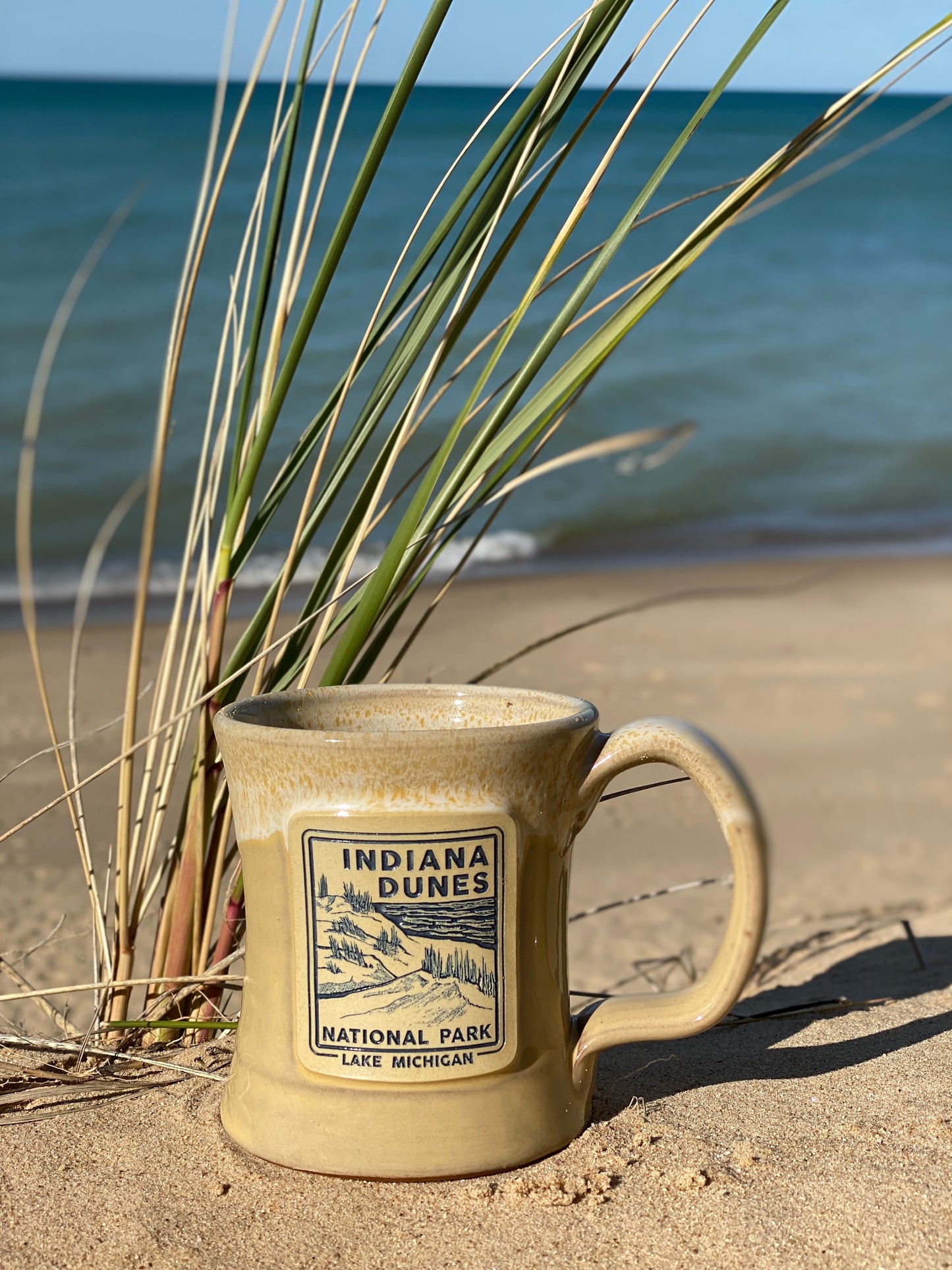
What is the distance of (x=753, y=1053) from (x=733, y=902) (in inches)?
10.1

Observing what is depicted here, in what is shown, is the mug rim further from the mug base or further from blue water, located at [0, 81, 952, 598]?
blue water, located at [0, 81, 952, 598]

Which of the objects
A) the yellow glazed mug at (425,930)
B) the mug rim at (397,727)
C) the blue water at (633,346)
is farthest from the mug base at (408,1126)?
the blue water at (633,346)

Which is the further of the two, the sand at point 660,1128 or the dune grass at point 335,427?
the dune grass at point 335,427

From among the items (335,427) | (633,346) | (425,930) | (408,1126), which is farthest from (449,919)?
(633,346)

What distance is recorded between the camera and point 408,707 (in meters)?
0.80

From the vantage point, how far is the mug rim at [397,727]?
0.65 meters

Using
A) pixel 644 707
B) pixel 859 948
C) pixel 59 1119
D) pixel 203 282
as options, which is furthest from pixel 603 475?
pixel 59 1119

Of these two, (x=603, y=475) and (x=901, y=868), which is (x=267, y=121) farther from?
(x=901, y=868)

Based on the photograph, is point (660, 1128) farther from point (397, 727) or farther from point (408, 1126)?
point (397, 727)

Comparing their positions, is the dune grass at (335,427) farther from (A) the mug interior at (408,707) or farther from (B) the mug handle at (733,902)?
(B) the mug handle at (733,902)

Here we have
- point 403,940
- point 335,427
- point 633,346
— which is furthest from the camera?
point 633,346

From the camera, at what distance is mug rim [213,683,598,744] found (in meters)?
0.65

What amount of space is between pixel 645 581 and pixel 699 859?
2.57 meters

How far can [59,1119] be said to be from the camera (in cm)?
79
